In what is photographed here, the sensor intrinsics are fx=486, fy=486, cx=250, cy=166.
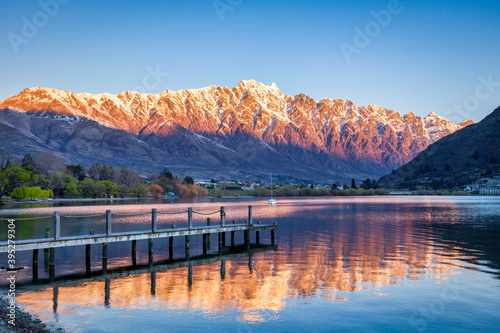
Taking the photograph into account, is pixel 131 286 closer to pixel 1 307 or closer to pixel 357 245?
pixel 1 307

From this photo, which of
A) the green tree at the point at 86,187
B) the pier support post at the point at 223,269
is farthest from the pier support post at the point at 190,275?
the green tree at the point at 86,187

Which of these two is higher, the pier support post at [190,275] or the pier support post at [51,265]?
the pier support post at [51,265]

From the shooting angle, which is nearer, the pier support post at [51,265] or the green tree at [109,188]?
the pier support post at [51,265]

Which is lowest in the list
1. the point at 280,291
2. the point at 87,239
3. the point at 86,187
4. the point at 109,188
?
the point at 280,291

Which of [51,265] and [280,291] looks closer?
[280,291]

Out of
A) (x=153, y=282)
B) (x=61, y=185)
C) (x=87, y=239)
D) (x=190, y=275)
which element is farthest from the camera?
(x=61, y=185)

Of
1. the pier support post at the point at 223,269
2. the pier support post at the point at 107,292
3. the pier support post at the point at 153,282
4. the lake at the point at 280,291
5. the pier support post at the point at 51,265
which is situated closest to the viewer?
the lake at the point at 280,291

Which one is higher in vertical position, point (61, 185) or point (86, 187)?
point (61, 185)

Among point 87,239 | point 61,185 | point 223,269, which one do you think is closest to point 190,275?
point 223,269

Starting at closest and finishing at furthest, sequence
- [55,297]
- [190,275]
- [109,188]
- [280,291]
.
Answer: [55,297] < [280,291] < [190,275] < [109,188]

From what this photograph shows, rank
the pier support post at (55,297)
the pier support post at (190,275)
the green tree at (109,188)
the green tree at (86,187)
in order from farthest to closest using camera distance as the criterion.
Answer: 1. the green tree at (109,188)
2. the green tree at (86,187)
3. the pier support post at (190,275)
4. the pier support post at (55,297)

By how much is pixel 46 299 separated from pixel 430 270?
24.4 m

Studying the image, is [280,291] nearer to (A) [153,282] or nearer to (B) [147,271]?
(A) [153,282]

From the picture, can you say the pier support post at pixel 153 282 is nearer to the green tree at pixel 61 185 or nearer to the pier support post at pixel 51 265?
the pier support post at pixel 51 265
